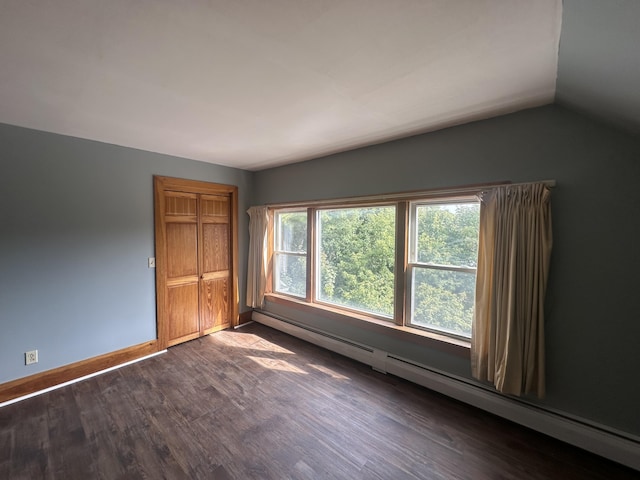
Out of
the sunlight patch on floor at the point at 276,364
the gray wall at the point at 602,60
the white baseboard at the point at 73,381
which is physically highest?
the gray wall at the point at 602,60

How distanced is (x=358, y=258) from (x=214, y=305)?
2.30m

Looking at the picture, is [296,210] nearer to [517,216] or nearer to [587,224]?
[517,216]

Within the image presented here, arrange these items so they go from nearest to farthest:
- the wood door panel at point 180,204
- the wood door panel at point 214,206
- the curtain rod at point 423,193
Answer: the curtain rod at point 423,193 < the wood door panel at point 180,204 < the wood door panel at point 214,206

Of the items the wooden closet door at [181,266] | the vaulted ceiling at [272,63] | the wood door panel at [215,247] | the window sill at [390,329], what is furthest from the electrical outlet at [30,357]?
the window sill at [390,329]

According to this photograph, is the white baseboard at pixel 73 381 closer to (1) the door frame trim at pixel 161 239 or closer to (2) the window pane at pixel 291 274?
(1) the door frame trim at pixel 161 239

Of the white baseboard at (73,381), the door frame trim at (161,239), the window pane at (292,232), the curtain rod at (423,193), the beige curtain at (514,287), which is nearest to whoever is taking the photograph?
the beige curtain at (514,287)

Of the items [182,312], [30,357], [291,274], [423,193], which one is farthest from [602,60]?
[30,357]

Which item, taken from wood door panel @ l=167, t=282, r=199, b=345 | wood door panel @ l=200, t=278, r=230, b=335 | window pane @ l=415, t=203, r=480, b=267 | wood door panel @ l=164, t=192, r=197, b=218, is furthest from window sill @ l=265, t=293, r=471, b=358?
wood door panel @ l=164, t=192, r=197, b=218

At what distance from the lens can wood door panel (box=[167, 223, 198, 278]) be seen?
133 inches

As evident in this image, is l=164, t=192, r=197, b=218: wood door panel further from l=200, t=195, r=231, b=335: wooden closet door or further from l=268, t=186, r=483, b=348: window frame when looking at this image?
l=268, t=186, r=483, b=348: window frame

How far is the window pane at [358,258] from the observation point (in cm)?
290

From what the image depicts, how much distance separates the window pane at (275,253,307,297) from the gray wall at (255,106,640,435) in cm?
225

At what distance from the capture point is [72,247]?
2.62m

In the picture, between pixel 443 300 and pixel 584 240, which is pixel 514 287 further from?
pixel 443 300
